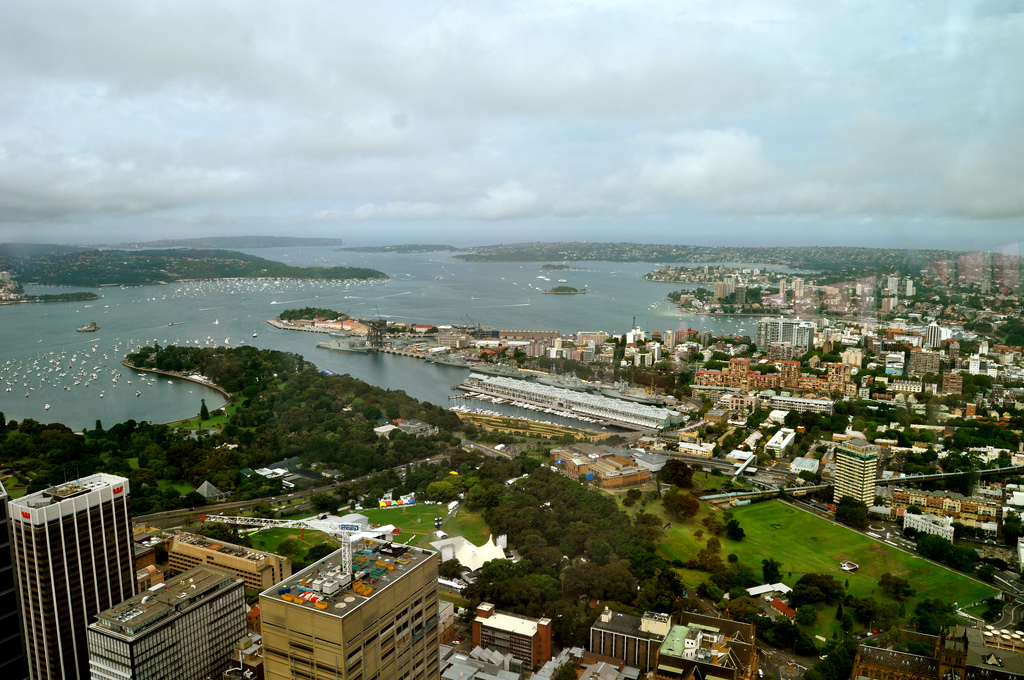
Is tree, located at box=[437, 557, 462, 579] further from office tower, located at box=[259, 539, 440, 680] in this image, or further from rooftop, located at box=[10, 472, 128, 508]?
office tower, located at box=[259, 539, 440, 680]

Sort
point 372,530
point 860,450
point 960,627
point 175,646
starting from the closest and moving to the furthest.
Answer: point 175,646, point 960,627, point 372,530, point 860,450

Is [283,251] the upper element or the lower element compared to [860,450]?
upper

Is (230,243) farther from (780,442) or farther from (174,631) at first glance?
(174,631)

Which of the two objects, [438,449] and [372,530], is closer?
[372,530]

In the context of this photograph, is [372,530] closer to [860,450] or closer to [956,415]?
[860,450]

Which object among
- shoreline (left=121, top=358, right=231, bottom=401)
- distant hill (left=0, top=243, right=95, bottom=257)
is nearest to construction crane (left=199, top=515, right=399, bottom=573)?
shoreline (left=121, top=358, right=231, bottom=401)

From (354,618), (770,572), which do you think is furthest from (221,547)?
(770,572)

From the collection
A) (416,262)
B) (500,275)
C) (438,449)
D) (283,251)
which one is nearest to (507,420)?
(438,449)
